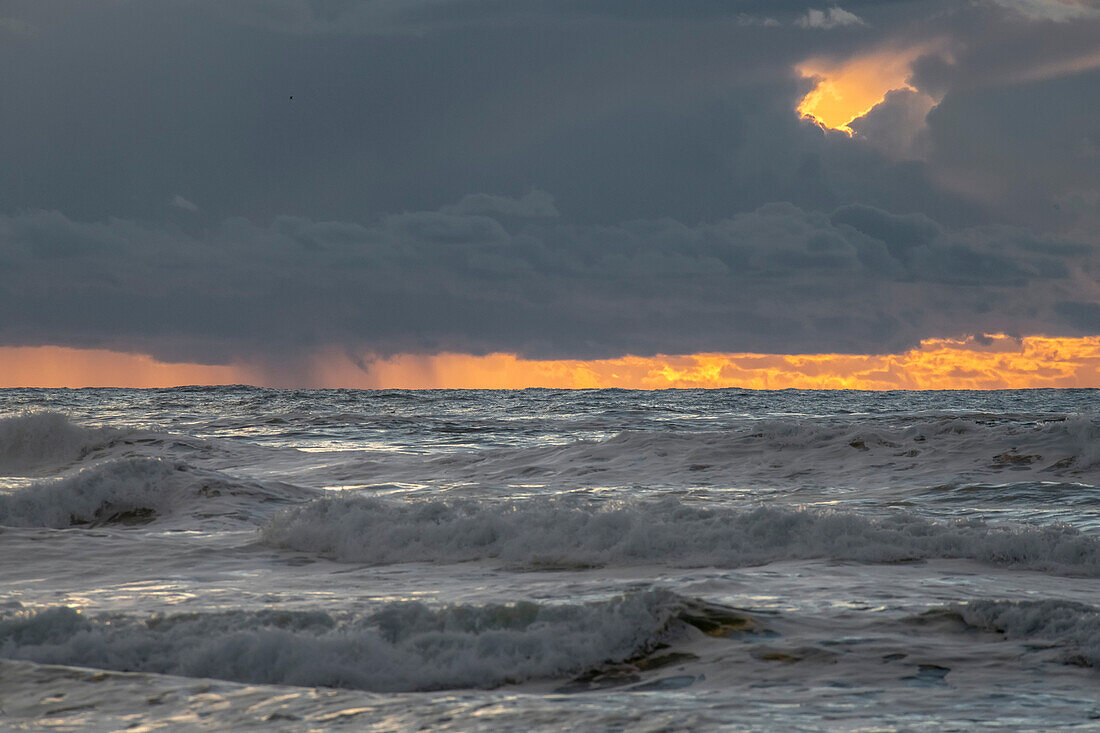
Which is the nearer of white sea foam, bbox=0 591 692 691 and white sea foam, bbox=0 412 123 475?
white sea foam, bbox=0 591 692 691

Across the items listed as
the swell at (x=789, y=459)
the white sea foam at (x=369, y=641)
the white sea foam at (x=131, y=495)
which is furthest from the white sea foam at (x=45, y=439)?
the white sea foam at (x=369, y=641)

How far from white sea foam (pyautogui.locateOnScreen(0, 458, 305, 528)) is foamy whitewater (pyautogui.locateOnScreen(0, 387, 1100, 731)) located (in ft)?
0.17

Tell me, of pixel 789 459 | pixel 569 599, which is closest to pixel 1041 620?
pixel 569 599

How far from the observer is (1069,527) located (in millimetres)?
10016

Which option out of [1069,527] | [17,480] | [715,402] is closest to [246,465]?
[17,480]

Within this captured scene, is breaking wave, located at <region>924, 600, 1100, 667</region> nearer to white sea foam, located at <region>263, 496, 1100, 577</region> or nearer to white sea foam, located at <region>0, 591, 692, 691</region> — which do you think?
white sea foam, located at <region>0, 591, 692, 691</region>

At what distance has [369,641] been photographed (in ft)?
19.3

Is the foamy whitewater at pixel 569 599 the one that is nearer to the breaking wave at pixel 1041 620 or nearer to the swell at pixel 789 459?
the breaking wave at pixel 1041 620

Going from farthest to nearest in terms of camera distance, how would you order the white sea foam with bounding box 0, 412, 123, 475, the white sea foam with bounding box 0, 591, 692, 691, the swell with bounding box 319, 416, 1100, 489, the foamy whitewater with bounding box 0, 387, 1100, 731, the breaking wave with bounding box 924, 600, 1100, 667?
the white sea foam with bounding box 0, 412, 123, 475 < the swell with bounding box 319, 416, 1100, 489 < the breaking wave with bounding box 924, 600, 1100, 667 < the white sea foam with bounding box 0, 591, 692, 691 < the foamy whitewater with bounding box 0, 387, 1100, 731

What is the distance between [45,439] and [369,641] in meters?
21.6

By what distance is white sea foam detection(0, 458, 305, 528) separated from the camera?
13172mm

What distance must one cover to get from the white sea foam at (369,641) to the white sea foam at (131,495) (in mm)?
7461

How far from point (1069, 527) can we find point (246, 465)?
1776 centimetres

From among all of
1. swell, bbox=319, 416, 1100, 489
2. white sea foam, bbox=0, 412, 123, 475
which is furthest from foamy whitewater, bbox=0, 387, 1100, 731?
white sea foam, bbox=0, 412, 123, 475
